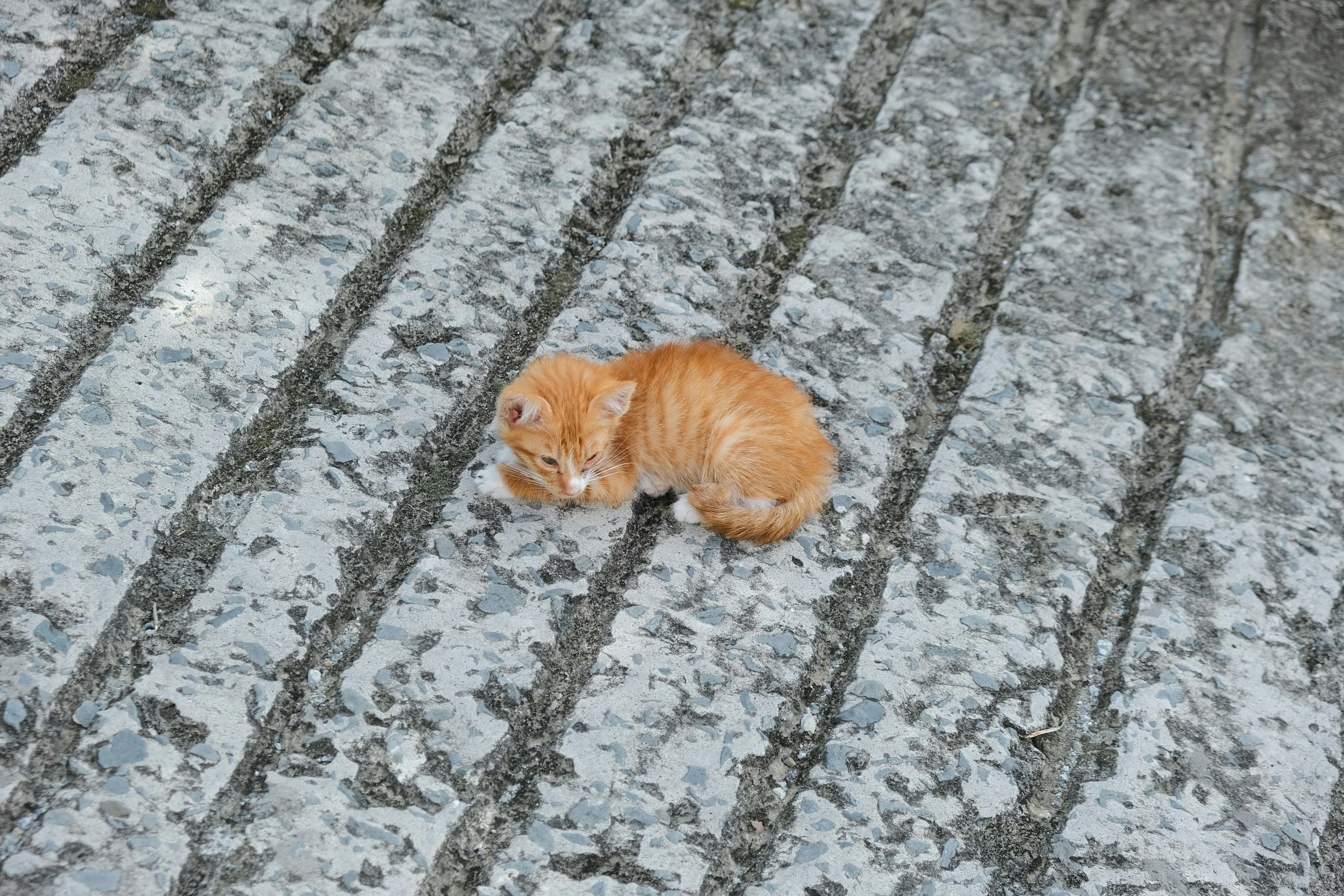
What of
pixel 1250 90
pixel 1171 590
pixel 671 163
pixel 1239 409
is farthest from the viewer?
pixel 1250 90

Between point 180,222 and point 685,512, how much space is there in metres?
1.65

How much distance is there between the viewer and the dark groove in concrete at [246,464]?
248cm

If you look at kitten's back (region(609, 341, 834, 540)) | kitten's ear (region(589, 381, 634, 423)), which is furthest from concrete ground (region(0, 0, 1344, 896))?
kitten's ear (region(589, 381, 634, 423))

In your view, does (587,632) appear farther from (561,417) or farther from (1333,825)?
(1333,825)

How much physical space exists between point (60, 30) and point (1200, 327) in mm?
3678

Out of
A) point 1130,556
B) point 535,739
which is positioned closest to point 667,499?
point 535,739

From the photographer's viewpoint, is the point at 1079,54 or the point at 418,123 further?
the point at 1079,54

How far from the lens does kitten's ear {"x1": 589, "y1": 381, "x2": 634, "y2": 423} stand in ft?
10.3

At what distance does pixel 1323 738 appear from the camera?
293cm

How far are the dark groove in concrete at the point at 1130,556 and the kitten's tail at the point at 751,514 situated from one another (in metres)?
0.76

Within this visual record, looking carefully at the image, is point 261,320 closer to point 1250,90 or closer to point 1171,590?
point 1171,590

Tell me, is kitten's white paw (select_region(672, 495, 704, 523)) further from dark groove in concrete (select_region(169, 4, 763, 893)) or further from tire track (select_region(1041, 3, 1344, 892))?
tire track (select_region(1041, 3, 1344, 892))

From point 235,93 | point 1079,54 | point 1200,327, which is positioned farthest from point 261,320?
point 1079,54

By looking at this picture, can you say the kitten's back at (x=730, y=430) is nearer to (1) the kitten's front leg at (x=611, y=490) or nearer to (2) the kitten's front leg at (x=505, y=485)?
(1) the kitten's front leg at (x=611, y=490)
